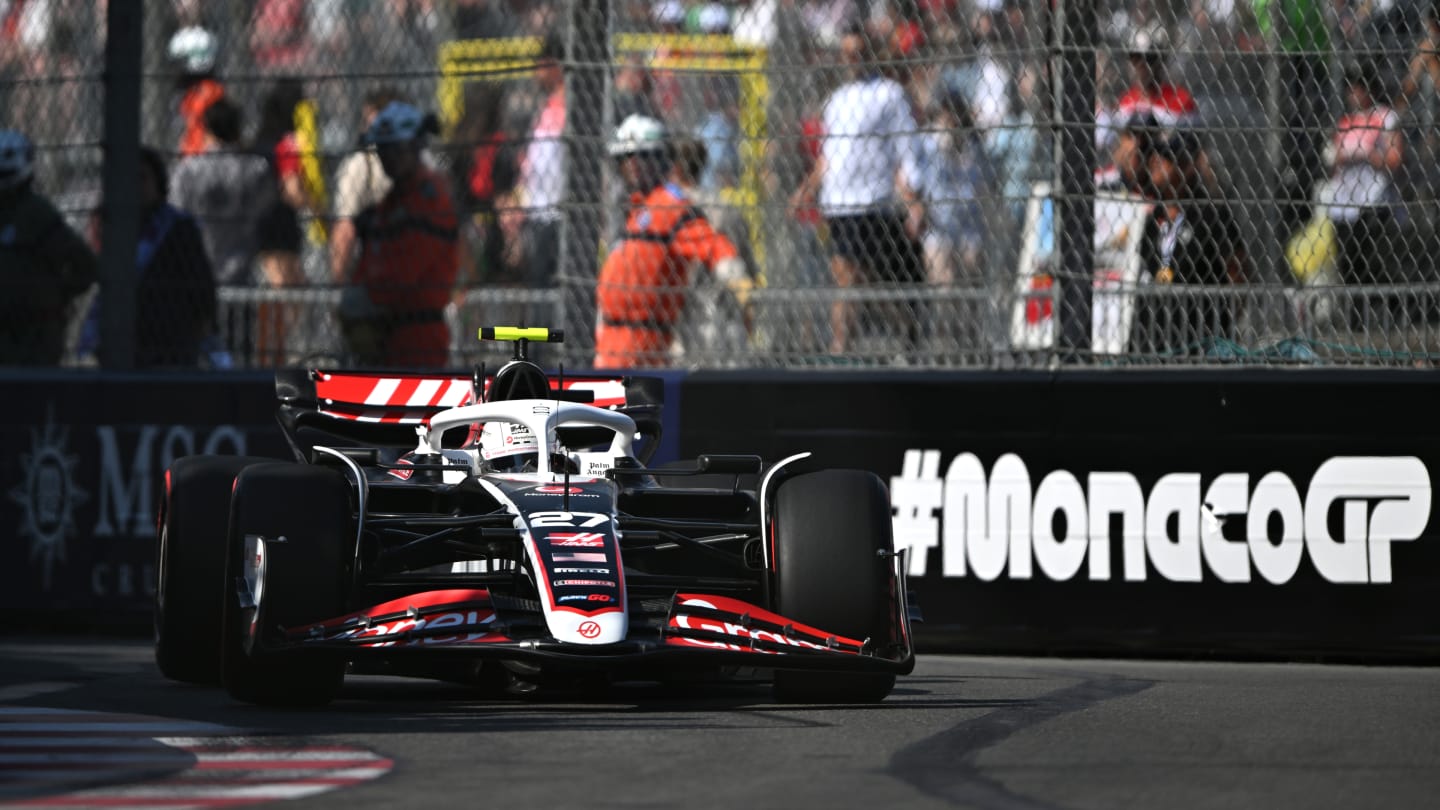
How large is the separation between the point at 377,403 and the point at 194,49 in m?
2.91

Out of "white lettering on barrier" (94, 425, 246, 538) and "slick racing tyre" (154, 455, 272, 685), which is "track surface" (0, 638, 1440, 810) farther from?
"white lettering on barrier" (94, 425, 246, 538)

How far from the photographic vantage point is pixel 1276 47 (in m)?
8.78

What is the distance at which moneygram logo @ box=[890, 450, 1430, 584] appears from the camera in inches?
340

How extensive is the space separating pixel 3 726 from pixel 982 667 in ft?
11.9

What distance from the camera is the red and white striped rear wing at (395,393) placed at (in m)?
8.10

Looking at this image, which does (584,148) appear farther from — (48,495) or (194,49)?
(48,495)

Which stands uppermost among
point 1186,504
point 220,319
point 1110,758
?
point 220,319

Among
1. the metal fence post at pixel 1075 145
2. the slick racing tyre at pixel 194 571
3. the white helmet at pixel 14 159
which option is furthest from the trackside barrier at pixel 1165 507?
the white helmet at pixel 14 159

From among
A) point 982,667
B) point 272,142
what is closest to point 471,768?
point 982,667

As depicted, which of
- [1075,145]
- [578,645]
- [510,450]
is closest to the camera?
[578,645]

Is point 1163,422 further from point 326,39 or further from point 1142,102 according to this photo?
point 326,39

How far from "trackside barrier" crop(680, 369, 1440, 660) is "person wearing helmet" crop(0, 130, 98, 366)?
3467 millimetres

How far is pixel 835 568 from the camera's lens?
6.70 meters

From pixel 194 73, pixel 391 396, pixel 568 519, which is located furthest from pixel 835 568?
pixel 194 73
